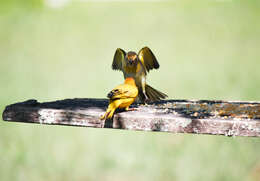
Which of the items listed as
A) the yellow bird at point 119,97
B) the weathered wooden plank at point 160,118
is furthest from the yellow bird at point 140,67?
the weathered wooden plank at point 160,118

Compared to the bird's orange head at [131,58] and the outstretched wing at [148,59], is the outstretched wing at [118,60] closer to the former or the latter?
the outstretched wing at [148,59]

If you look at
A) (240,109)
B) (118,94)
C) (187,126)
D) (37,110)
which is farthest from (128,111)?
(240,109)

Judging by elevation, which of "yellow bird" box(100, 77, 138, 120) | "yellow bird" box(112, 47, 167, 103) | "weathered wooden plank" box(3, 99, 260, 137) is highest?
"yellow bird" box(112, 47, 167, 103)

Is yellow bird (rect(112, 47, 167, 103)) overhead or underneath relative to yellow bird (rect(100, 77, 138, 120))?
overhead

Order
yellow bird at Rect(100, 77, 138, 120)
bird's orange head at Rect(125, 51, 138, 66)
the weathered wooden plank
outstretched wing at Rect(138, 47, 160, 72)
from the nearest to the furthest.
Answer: the weathered wooden plank < yellow bird at Rect(100, 77, 138, 120) < bird's orange head at Rect(125, 51, 138, 66) < outstretched wing at Rect(138, 47, 160, 72)

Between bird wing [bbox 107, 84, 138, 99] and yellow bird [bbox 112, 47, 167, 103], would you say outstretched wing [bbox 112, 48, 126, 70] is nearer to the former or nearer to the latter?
yellow bird [bbox 112, 47, 167, 103]

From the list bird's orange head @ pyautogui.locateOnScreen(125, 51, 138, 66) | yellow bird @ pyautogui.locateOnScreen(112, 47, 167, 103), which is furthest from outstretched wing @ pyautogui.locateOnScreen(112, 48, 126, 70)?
bird's orange head @ pyautogui.locateOnScreen(125, 51, 138, 66)

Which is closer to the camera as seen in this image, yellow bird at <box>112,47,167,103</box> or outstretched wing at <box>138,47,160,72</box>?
yellow bird at <box>112,47,167,103</box>

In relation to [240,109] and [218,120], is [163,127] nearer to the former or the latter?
[218,120]
